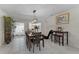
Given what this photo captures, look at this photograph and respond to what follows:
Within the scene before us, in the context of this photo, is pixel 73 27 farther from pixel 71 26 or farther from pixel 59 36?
pixel 59 36

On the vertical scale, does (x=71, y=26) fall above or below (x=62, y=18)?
below

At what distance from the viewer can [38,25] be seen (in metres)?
4.64

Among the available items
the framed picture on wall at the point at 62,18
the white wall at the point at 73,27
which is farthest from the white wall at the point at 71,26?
the framed picture on wall at the point at 62,18

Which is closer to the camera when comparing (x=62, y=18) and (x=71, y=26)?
(x=62, y=18)

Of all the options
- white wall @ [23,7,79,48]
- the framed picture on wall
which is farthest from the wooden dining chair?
the framed picture on wall

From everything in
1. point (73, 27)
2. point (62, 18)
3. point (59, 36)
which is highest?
point (62, 18)

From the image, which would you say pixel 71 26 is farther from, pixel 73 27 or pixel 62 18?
pixel 62 18

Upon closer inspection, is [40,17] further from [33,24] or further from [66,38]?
[66,38]

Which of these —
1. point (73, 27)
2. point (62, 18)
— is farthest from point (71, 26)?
point (62, 18)

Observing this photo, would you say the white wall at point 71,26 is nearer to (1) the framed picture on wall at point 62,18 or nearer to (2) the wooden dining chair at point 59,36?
(1) the framed picture on wall at point 62,18

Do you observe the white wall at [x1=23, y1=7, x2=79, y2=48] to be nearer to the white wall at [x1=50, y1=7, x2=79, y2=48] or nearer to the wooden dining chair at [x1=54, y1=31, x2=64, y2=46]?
the white wall at [x1=50, y1=7, x2=79, y2=48]

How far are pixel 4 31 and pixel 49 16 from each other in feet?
6.63
